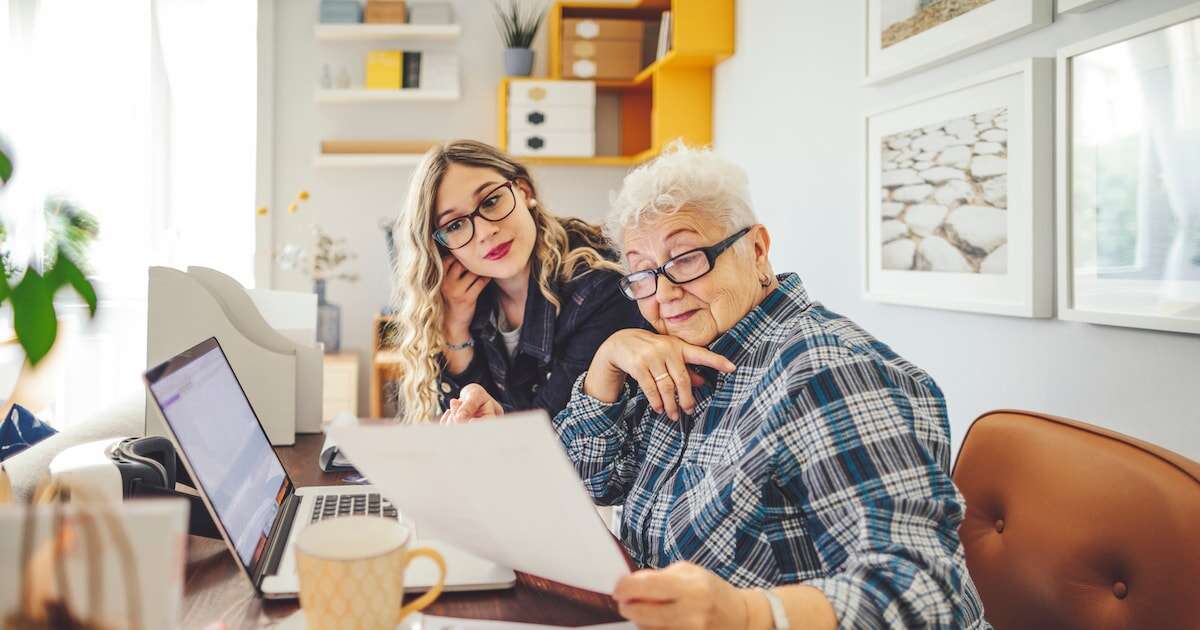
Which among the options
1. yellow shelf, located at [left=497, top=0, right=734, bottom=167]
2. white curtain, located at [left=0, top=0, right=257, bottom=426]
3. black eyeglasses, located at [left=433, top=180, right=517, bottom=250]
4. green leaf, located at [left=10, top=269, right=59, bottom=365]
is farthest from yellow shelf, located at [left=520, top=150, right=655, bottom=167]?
green leaf, located at [left=10, top=269, right=59, bottom=365]

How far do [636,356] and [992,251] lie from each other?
3.40ft

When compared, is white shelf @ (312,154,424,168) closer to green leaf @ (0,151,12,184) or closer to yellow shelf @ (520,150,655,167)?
yellow shelf @ (520,150,655,167)

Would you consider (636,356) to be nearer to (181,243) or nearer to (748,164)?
(748,164)

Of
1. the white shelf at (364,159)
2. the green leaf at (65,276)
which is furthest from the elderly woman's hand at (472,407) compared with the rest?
the white shelf at (364,159)

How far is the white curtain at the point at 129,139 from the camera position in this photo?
3744 mm

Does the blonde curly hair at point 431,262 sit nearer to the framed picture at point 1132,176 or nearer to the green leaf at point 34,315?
the framed picture at point 1132,176

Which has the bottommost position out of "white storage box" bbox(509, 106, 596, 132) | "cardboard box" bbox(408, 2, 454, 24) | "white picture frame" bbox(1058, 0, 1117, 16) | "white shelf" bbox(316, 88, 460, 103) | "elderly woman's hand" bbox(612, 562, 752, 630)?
"elderly woman's hand" bbox(612, 562, 752, 630)

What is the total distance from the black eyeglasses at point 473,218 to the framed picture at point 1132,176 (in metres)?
1.10

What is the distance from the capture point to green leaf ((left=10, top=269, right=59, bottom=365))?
56cm

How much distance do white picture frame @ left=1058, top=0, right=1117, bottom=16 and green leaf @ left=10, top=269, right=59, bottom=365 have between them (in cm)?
166

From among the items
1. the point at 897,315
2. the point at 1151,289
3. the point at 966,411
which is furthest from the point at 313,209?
the point at 1151,289

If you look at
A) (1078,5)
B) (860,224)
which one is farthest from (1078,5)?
(860,224)

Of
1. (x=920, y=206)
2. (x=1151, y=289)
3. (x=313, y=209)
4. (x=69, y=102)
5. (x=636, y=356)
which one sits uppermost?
(x=69, y=102)

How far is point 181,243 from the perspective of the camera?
13.7 ft
